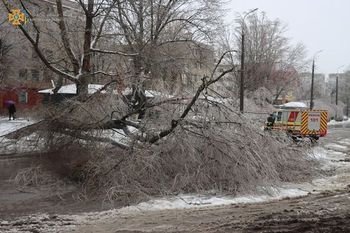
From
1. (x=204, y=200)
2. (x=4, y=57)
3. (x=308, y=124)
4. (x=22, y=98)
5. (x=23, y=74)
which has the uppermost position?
(x=4, y=57)

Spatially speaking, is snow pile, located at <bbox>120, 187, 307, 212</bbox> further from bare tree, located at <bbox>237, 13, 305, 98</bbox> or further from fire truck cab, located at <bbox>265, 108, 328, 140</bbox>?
bare tree, located at <bbox>237, 13, 305, 98</bbox>

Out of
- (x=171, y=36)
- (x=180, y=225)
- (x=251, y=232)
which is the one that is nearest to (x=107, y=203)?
(x=180, y=225)

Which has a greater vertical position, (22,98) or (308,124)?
(22,98)

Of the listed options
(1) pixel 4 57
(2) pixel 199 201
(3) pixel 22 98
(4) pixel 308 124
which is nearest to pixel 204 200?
(2) pixel 199 201

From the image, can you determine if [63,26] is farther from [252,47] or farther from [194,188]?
[252,47]

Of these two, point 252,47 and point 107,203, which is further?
point 252,47

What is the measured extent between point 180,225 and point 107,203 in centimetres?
247

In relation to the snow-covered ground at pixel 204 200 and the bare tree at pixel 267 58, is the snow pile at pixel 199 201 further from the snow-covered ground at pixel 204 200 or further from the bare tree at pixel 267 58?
the bare tree at pixel 267 58

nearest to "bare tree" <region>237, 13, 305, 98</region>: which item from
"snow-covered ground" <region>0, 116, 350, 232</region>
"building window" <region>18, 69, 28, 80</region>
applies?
"building window" <region>18, 69, 28, 80</region>

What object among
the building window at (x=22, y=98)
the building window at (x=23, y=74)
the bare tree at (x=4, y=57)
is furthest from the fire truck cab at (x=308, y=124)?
the building window at (x=22, y=98)

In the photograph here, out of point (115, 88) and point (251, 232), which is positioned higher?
point (115, 88)

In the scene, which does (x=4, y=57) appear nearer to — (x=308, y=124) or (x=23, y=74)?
(x=23, y=74)

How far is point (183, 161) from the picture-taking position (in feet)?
36.6

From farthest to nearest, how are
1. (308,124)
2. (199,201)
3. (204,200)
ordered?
(308,124) < (204,200) < (199,201)
